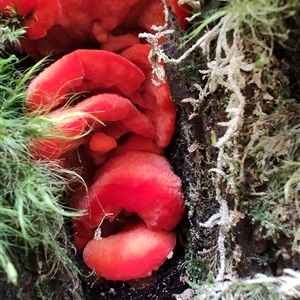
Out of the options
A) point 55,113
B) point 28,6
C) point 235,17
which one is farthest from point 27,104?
point 235,17

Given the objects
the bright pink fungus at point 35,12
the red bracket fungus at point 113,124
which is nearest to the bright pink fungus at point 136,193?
the red bracket fungus at point 113,124

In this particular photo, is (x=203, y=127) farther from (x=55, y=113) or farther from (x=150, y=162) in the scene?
(x=55, y=113)

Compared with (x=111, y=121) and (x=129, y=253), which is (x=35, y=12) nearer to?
(x=111, y=121)

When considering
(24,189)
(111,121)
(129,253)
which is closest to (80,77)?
(111,121)

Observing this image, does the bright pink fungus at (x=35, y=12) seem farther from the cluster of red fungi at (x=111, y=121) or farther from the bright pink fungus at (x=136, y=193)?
the bright pink fungus at (x=136, y=193)

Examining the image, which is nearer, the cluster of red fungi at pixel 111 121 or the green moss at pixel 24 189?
the green moss at pixel 24 189

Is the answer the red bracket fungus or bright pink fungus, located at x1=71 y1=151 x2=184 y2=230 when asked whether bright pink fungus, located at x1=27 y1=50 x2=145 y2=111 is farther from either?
bright pink fungus, located at x1=71 y1=151 x2=184 y2=230

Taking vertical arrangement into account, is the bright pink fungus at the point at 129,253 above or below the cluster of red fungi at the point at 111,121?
below

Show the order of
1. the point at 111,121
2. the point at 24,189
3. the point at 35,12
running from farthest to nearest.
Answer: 1. the point at 111,121
2. the point at 35,12
3. the point at 24,189
